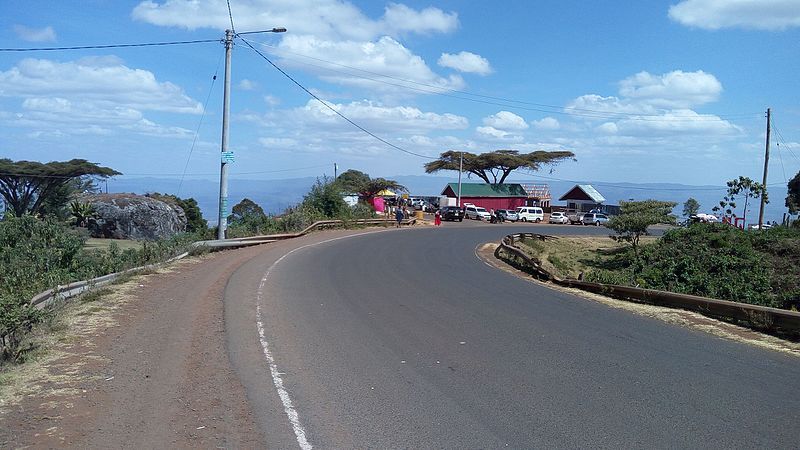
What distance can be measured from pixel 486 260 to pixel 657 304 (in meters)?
13.4

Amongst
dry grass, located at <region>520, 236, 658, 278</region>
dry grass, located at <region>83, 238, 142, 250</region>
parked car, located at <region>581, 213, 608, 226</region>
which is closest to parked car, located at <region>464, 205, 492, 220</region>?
parked car, located at <region>581, 213, 608, 226</region>

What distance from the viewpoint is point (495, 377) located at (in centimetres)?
744

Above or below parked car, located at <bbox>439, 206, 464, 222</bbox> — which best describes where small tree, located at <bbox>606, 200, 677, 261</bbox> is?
above

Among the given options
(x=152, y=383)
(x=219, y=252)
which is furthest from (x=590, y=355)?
(x=219, y=252)

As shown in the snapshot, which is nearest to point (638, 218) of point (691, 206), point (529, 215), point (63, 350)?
point (63, 350)

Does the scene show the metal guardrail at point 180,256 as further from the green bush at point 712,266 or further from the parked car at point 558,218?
the parked car at point 558,218

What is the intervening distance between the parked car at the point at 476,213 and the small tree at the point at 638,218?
31.1 metres

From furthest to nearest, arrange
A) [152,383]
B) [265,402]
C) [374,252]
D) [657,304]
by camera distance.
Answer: [374,252]
[657,304]
[152,383]
[265,402]

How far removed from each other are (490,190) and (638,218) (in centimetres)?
5261

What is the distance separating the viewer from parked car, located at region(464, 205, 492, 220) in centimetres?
6812

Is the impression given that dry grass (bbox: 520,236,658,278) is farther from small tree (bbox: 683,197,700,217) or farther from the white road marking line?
small tree (bbox: 683,197,700,217)

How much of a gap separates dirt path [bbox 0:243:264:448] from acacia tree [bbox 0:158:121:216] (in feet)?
156

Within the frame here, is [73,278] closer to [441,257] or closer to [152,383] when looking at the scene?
[152,383]

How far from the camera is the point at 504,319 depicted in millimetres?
11344
